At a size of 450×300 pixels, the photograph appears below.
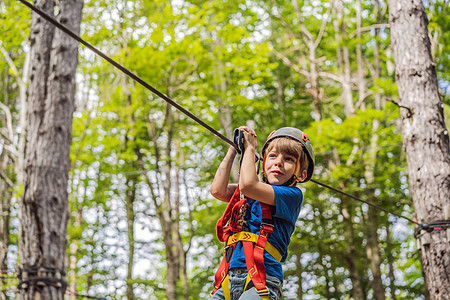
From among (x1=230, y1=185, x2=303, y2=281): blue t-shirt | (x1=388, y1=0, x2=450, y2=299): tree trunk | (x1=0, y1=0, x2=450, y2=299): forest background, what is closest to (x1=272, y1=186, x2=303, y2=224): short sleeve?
(x1=230, y1=185, x2=303, y2=281): blue t-shirt

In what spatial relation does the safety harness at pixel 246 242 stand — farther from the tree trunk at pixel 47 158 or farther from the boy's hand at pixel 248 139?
the tree trunk at pixel 47 158

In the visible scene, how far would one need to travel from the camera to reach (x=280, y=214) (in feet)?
7.36

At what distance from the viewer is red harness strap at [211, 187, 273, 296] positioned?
2125 millimetres

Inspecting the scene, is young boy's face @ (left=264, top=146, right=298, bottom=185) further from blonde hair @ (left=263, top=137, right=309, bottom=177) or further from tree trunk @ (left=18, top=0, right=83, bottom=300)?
tree trunk @ (left=18, top=0, right=83, bottom=300)

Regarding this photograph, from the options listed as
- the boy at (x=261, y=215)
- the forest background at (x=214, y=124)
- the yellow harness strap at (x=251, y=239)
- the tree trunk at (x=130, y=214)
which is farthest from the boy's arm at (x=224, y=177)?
the tree trunk at (x=130, y=214)

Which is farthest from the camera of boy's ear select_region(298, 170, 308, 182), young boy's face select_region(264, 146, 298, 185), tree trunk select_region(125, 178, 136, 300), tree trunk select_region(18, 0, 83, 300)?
tree trunk select_region(125, 178, 136, 300)

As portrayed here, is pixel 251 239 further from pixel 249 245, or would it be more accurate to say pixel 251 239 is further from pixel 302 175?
pixel 302 175

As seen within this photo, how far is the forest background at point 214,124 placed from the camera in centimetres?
1042

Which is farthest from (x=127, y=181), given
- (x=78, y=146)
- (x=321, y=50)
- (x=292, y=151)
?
(x=292, y=151)

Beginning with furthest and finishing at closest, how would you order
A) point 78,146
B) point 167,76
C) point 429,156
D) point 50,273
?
point 78,146
point 167,76
point 429,156
point 50,273

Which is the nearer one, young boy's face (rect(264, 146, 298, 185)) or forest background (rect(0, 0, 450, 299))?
young boy's face (rect(264, 146, 298, 185))

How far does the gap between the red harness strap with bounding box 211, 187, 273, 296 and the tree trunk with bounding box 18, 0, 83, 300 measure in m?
2.25

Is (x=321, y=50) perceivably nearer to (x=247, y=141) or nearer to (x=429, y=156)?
(x=429, y=156)

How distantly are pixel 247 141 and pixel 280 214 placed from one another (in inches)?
14.4
